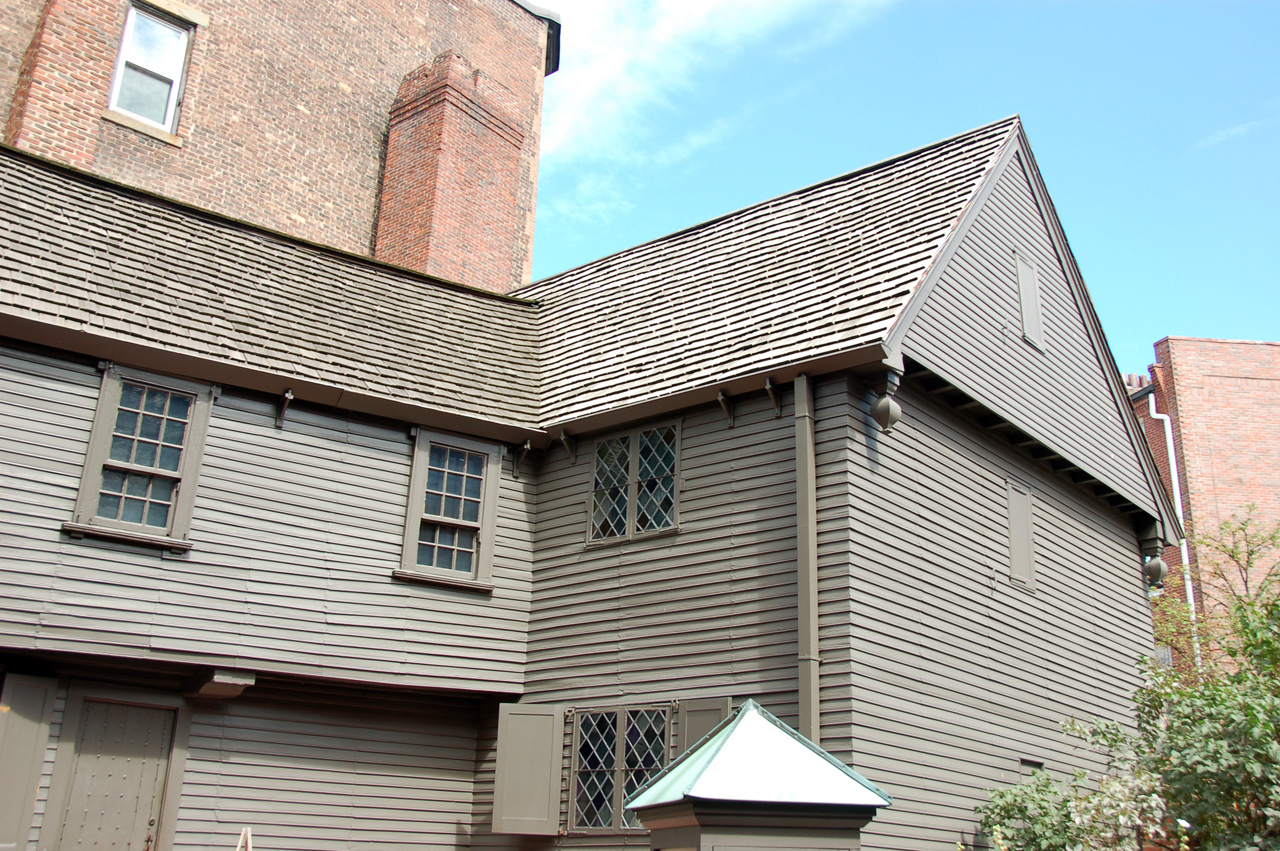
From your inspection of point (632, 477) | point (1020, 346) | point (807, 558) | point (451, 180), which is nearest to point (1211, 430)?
point (1020, 346)

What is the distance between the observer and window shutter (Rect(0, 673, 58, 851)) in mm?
10508

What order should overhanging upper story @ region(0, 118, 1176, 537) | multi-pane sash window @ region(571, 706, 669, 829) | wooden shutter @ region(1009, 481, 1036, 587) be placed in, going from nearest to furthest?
multi-pane sash window @ region(571, 706, 669, 829)
overhanging upper story @ region(0, 118, 1176, 537)
wooden shutter @ region(1009, 481, 1036, 587)

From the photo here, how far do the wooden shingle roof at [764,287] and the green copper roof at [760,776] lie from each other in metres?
4.84

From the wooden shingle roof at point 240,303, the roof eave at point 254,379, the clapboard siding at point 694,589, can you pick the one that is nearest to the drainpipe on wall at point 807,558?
the clapboard siding at point 694,589

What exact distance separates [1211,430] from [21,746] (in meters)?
30.6

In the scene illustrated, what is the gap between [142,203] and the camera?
13.6 meters

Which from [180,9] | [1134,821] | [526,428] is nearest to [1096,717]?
[1134,821]

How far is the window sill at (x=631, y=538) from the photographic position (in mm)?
12550

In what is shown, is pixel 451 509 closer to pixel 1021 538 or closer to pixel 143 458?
pixel 143 458

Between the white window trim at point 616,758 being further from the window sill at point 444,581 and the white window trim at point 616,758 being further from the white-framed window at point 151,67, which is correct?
the white-framed window at point 151,67

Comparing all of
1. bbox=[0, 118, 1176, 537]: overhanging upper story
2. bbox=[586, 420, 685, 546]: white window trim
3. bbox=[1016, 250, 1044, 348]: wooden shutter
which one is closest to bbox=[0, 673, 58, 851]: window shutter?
bbox=[0, 118, 1176, 537]: overhanging upper story

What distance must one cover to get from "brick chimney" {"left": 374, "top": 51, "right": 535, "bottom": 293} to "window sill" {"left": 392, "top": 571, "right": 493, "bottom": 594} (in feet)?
31.0

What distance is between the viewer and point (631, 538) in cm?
1289

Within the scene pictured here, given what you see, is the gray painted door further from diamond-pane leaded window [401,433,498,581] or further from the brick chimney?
the brick chimney
